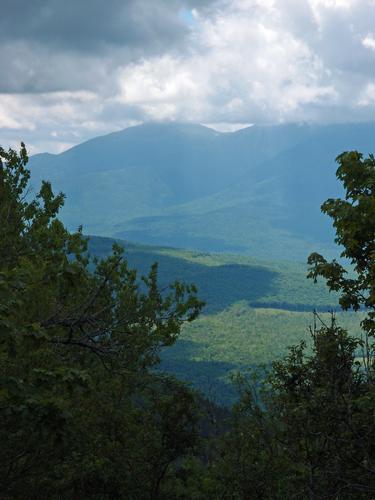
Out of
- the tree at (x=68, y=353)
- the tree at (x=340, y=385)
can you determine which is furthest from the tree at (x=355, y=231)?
the tree at (x=68, y=353)

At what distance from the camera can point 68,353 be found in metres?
17.3

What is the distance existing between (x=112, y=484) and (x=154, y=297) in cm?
1165

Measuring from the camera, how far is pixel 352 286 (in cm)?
1546

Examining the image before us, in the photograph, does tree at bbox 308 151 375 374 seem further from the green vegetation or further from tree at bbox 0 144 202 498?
tree at bbox 0 144 202 498

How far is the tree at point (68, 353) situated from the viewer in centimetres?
930

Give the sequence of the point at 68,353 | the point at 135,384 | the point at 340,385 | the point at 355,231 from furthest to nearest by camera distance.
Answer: the point at 135,384 < the point at 68,353 < the point at 355,231 < the point at 340,385

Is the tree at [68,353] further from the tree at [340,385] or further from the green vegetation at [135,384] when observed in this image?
the tree at [340,385]

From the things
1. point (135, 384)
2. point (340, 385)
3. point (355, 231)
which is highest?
point (355, 231)

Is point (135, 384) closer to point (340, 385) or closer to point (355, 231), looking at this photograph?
point (340, 385)

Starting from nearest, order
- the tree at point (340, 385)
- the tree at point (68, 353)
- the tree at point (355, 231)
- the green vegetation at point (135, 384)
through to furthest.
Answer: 1. the tree at point (68, 353)
2. the green vegetation at point (135, 384)
3. the tree at point (340, 385)
4. the tree at point (355, 231)

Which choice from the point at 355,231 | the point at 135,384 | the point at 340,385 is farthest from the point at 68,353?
the point at 355,231

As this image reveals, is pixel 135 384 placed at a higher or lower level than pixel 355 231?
lower

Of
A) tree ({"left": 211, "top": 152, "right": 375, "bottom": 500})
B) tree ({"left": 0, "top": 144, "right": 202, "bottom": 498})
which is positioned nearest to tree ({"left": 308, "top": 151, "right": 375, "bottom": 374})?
tree ({"left": 211, "top": 152, "right": 375, "bottom": 500})

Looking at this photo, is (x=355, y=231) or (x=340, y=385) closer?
(x=340, y=385)
